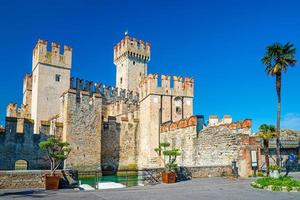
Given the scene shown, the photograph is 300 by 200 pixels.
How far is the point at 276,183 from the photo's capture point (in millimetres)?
13188

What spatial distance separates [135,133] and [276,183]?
71.9 feet

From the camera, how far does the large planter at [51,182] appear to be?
522 inches

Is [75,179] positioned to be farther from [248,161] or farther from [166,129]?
[166,129]

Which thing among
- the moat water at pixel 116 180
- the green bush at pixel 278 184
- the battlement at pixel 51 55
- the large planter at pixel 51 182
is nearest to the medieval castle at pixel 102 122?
the battlement at pixel 51 55

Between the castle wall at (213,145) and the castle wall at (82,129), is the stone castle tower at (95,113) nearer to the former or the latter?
the castle wall at (82,129)

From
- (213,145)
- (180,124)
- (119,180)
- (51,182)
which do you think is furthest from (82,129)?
(51,182)

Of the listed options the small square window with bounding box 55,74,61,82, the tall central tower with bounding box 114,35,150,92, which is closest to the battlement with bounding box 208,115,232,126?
the tall central tower with bounding box 114,35,150,92

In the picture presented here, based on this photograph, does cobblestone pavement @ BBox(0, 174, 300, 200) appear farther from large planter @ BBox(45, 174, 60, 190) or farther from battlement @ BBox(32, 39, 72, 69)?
battlement @ BBox(32, 39, 72, 69)

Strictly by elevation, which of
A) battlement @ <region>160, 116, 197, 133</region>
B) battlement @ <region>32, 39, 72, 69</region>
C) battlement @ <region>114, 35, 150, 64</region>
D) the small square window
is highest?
battlement @ <region>114, 35, 150, 64</region>

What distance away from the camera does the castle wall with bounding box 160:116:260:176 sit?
1862 cm

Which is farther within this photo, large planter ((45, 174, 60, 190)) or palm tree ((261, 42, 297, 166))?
palm tree ((261, 42, 297, 166))

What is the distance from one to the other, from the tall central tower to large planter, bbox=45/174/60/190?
32.1m

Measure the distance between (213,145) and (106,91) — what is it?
21104 mm

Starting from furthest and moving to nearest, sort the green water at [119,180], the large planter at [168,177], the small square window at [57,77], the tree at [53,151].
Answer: the small square window at [57,77] → the green water at [119,180] → the large planter at [168,177] → the tree at [53,151]
